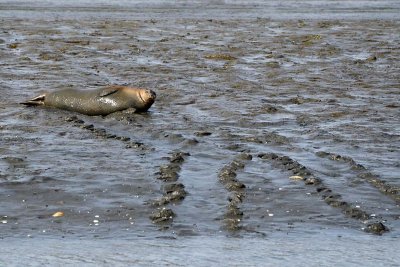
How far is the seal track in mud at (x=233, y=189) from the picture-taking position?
7.42m

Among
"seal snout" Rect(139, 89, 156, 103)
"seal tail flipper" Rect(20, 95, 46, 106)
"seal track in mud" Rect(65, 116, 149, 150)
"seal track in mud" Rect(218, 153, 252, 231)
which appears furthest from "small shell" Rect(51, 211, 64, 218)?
"seal tail flipper" Rect(20, 95, 46, 106)

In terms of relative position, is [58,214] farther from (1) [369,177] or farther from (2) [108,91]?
(2) [108,91]

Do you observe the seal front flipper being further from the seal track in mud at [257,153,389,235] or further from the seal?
the seal track in mud at [257,153,389,235]

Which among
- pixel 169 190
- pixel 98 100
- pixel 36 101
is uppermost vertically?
pixel 169 190

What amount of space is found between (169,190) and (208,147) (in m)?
1.71

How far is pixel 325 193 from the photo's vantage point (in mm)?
Result: 8242

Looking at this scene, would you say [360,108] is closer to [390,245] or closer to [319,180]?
[319,180]

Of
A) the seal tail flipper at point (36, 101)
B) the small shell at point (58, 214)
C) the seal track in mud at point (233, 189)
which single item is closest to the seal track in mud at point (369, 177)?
the seal track in mud at point (233, 189)

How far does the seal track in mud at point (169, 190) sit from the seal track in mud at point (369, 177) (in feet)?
4.46

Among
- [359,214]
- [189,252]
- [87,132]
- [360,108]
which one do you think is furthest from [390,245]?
[360,108]

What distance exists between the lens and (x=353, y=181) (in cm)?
865

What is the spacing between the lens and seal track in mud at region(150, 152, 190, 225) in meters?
7.50

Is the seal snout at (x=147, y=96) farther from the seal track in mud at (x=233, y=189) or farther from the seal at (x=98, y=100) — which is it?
the seal track in mud at (x=233, y=189)

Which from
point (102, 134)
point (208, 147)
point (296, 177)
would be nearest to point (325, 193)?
point (296, 177)
